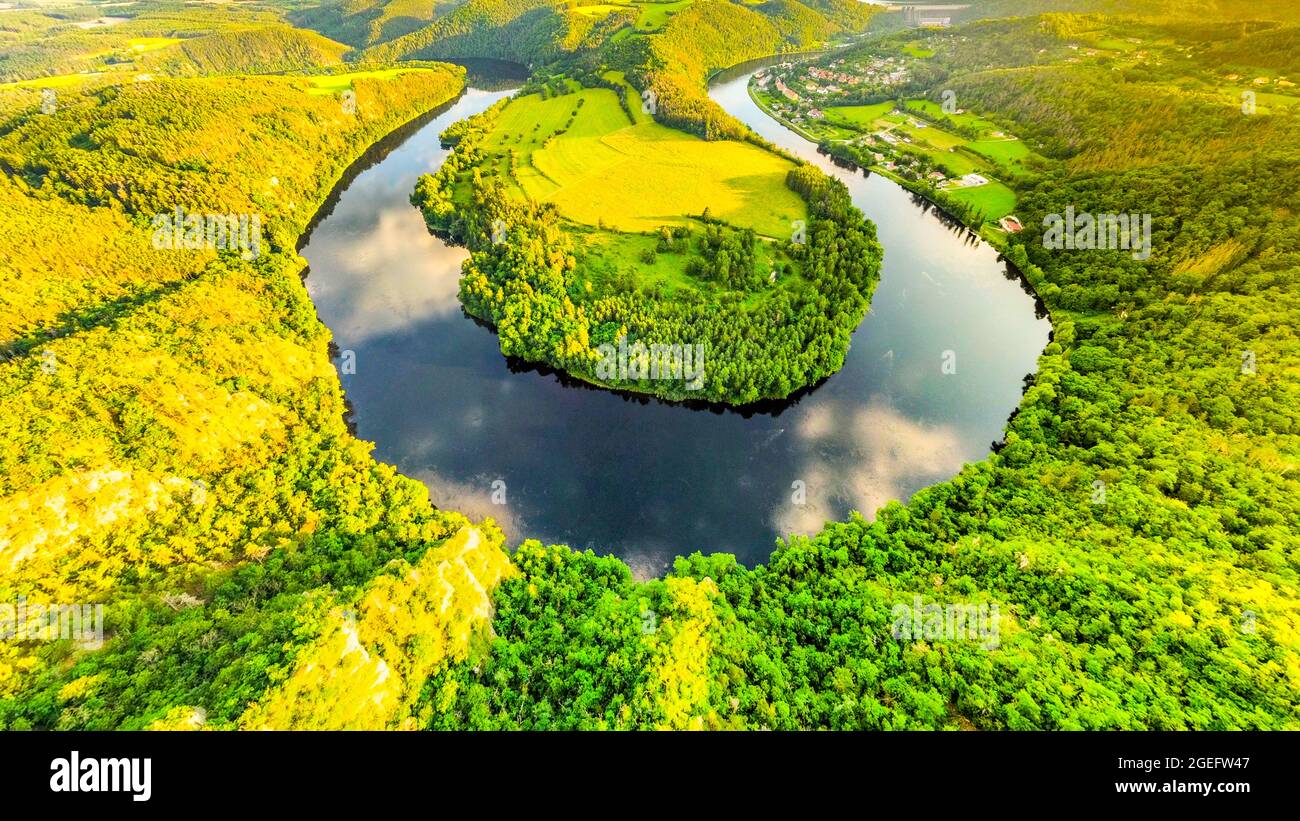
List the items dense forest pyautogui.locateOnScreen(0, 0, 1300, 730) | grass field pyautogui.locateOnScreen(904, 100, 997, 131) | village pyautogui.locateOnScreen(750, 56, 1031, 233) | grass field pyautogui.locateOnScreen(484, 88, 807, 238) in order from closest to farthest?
1. dense forest pyautogui.locateOnScreen(0, 0, 1300, 730)
2. grass field pyautogui.locateOnScreen(484, 88, 807, 238)
3. village pyautogui.locateOnScreen(750, 56, 1031, 233)
4. grass field pyautogui.locateOnScreen(904, 100, 997, 131)

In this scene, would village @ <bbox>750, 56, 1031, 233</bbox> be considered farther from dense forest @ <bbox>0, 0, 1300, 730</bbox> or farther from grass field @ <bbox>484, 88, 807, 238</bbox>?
dense forest @ <bbox>0, 0, 1300, 730</bbox>

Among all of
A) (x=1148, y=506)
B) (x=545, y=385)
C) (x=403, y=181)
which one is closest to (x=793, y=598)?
(x=1148, y=506)

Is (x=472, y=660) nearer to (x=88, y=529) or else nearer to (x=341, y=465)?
(x=341, y=465)

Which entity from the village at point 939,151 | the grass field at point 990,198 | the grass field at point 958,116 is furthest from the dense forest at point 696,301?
the grass field at point 958,116

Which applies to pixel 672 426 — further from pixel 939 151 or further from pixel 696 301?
pixel 939 151

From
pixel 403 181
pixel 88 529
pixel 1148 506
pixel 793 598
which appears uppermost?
pixel 403 181

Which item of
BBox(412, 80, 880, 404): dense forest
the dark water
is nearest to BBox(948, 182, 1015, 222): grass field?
the dark water

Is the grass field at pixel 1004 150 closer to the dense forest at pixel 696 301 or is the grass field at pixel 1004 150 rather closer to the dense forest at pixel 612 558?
the dense forest at pixel 612 558
